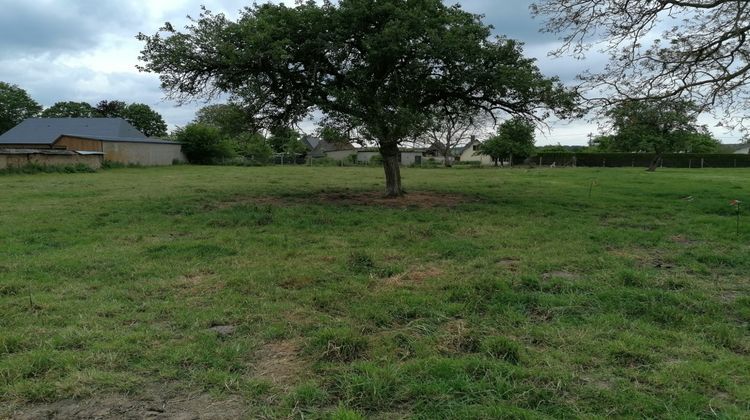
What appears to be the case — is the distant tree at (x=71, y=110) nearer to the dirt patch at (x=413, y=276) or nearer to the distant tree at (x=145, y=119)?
the distant tree at (x=145, y=119)

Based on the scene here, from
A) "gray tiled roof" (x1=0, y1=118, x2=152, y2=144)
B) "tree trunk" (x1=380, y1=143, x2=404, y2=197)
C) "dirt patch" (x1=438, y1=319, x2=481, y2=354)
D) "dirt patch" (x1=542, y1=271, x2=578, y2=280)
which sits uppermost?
"gray tiled roof" (x1=0, y1=118, x2=152, y2=144)

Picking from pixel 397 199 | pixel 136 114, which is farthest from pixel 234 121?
pixel 136 114

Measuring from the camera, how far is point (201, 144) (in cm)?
4559

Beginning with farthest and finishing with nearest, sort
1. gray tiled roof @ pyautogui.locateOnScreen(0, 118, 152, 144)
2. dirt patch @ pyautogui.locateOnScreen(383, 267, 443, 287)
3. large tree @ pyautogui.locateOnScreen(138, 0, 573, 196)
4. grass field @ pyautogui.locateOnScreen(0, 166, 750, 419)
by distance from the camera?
1. gray tiled roof @ pyautogui.locateOnScreen(0, 118, 152, 144)
2. large tree @ pyautogui.locateOnScreen(138, 0, 573, 196)
3. dirt patch @ pyautogui.locateOnScreen(383, 267, 443, 287)
4. grass field @ pyautogui.locateOnScreen(0, 166, 750, 419)

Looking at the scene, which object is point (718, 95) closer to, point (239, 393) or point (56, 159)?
point (239, 393)

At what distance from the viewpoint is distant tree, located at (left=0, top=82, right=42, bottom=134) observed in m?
60.5

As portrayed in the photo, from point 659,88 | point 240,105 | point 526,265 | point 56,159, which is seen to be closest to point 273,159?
point 56,159

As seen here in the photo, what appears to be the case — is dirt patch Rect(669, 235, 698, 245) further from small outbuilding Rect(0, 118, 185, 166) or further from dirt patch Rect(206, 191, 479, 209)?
small outbuilding Rect(0, 118, 185, 166)

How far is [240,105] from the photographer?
13750 millimetres

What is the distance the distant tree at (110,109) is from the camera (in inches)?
2665

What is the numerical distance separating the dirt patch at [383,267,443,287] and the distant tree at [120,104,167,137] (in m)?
71.2

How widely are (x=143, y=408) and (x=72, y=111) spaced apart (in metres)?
76.8

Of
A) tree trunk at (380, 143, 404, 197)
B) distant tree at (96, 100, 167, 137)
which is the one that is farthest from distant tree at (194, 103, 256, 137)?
distant tree at (96, 100, 167, 137)

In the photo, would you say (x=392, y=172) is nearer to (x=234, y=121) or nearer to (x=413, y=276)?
(x=234, y=121)
